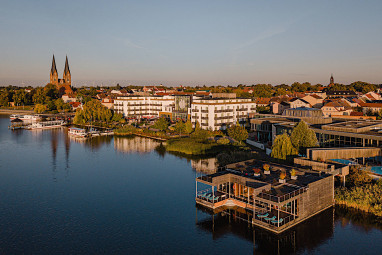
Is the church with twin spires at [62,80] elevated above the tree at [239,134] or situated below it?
above

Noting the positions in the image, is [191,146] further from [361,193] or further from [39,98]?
[39,98]

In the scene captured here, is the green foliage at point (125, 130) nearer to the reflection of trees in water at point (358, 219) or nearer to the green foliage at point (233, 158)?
the green foliage at point (233, 158)

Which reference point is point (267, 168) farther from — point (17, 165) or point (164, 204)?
point (17, 165)

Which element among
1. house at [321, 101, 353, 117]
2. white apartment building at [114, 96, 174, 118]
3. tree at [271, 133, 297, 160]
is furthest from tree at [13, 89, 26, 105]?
tree at [271, 133, 297, 160]

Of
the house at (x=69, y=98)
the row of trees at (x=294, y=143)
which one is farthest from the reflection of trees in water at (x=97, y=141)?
the house at (x=69, y=98)

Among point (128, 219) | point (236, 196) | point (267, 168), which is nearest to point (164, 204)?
point (128, 219)

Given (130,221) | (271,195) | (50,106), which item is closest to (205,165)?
(130,221)
